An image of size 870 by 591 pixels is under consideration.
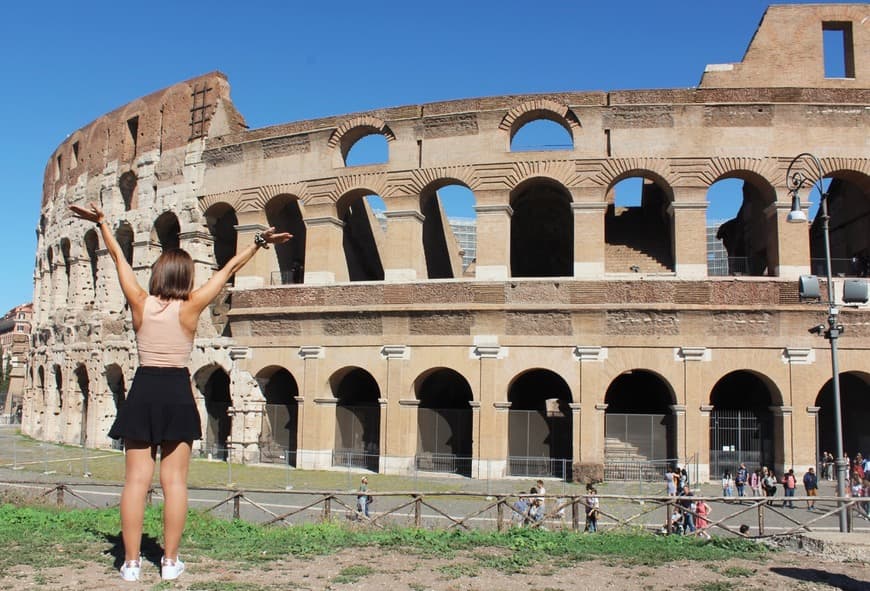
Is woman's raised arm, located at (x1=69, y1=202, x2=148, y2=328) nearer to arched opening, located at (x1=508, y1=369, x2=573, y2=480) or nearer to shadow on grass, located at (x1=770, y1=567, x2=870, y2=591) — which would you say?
shadow on grass, located at (x1=770, y1=567, x2=870, y2=591)

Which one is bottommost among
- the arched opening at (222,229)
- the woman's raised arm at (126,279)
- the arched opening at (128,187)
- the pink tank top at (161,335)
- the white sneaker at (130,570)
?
the white sneaker at (130,570)

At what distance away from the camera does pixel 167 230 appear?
2744cm

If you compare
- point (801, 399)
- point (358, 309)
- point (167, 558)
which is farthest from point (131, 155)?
point (167, 558)

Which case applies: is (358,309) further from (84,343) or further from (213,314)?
(84,343)

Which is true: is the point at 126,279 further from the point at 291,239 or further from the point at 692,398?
the point at 291,239

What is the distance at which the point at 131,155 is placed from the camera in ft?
91.8

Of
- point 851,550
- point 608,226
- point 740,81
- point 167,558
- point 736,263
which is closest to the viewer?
point 167,558

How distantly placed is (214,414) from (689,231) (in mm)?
15790

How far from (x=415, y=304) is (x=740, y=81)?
10.6 meters

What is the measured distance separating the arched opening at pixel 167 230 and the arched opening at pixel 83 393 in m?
5.97

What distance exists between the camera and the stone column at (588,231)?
20.1 m

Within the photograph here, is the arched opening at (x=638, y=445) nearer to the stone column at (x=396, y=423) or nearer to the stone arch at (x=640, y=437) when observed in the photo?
the stone arch at (x=640, y=437)

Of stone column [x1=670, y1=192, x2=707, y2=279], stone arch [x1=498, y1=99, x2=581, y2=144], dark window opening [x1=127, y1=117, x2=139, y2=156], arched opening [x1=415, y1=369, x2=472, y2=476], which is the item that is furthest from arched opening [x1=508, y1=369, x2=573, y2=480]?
dark window opening [x1=127, y1=117, x2=139, y2=156]

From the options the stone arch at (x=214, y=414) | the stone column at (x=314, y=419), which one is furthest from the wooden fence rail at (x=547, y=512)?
the stone arch at (x=214, y=414)
